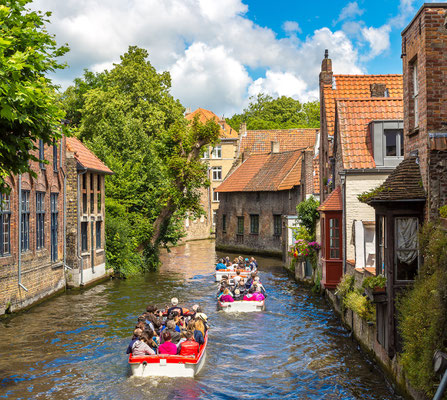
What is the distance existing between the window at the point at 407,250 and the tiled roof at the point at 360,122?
9.23 meters

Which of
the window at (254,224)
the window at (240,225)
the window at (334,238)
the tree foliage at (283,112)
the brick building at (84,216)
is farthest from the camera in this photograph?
the tree foliage at (283,112)

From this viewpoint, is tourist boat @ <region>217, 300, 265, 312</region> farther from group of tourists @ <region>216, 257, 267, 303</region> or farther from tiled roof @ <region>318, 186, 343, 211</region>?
tiled roof @ <region>318, 186, 343, 211</region>

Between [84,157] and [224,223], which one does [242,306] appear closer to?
[84,157]

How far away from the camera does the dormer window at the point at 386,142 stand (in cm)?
2183

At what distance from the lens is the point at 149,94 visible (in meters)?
45.4

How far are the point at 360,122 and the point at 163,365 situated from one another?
512 inches

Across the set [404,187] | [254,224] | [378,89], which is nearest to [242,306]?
[404,187]

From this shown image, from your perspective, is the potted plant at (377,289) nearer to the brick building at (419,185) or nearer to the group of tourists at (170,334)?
the brick building at (419,185)

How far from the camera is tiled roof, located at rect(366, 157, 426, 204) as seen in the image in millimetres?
12422

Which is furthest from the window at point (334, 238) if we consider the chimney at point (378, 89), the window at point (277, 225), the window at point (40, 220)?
the window at point (277, 225)

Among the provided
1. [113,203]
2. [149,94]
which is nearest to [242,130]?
[149,94]

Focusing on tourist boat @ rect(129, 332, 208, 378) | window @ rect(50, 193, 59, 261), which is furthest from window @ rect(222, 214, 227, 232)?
tourist boat @ rect(129, 332, 208, 378)

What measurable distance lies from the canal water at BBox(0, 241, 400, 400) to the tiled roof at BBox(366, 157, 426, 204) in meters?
4.16

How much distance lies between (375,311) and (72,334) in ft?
32.7
